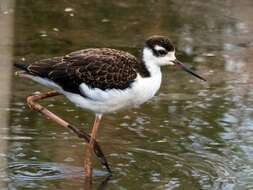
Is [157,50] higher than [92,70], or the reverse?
[157,50]

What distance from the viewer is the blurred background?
6.31 metres

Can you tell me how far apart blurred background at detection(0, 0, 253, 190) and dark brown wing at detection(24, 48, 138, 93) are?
0.37m

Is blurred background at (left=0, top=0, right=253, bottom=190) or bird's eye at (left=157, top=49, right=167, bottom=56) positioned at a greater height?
bird's eye at (left=157, top=49, right=167, bottom=56)

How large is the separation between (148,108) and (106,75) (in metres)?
1.76

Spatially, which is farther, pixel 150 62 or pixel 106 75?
pixel 150 62

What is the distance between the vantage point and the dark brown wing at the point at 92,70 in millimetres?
6223

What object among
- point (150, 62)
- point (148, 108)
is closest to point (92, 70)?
point (150, 62)

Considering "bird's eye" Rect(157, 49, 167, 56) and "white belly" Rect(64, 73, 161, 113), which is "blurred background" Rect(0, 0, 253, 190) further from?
"bird's eye" Rect(157, 49, 167, 56)

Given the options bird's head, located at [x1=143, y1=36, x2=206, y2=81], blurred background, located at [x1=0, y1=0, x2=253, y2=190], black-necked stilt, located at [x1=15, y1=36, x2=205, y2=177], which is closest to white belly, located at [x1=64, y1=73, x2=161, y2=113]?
black-necked stilt, located at [x1=15, y1=36, x2=205, y2=177]

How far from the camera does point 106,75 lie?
20.5 ft

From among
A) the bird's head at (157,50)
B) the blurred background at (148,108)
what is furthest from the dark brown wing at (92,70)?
the blurred background at (148,108)

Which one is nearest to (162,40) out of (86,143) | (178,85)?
(86,143)

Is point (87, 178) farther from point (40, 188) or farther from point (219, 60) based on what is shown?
point (219, 60)

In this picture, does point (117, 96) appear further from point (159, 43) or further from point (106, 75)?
point (159, 43)
